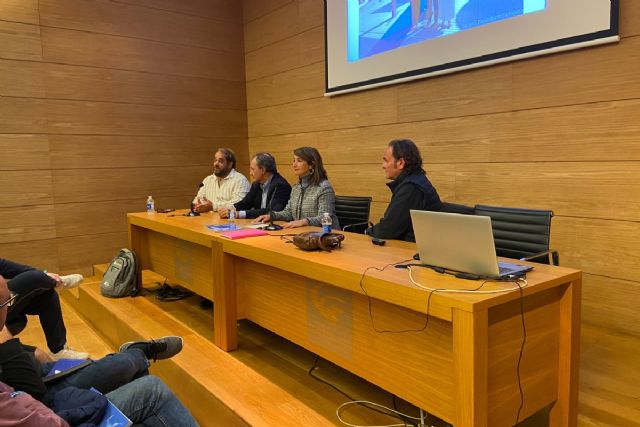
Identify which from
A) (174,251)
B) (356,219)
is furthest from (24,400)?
(356,219)

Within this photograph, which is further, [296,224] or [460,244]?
[296,224]

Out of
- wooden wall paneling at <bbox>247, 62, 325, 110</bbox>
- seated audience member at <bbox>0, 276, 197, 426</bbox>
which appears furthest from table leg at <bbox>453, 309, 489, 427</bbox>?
wooden wall paneling at <bbox>247, 62, 325, 110</bbox>

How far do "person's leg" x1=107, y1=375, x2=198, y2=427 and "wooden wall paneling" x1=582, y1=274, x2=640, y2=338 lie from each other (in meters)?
2.42

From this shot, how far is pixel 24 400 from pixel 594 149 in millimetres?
2956

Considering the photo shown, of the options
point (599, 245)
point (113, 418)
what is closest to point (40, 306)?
point (113, 418)

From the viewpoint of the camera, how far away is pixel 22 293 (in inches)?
97.3

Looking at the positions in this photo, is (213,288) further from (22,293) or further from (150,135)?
(150,135)

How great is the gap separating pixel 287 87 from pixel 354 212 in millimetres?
2230

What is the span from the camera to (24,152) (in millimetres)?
4445

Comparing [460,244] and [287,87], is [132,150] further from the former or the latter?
[460,244]

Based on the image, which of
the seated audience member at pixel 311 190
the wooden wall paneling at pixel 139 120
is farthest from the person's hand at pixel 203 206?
the wooden wall paneling at pixel 139 120

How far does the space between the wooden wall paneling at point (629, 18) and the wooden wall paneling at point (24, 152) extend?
455 cm

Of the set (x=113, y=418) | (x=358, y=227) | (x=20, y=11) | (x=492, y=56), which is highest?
(x=20, y=11)

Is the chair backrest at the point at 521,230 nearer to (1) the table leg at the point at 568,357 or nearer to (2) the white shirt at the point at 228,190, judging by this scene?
(1) the table leg at the point at 568,357
